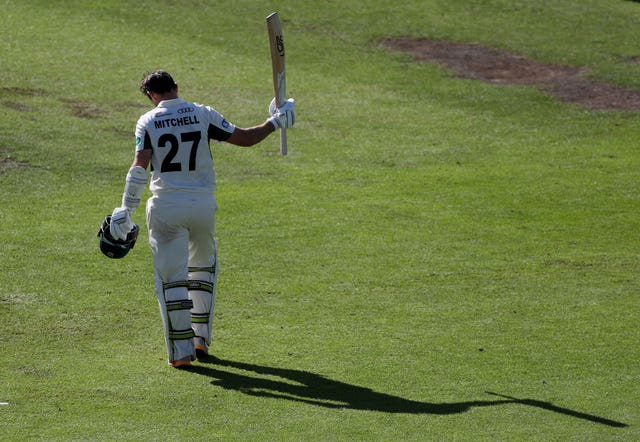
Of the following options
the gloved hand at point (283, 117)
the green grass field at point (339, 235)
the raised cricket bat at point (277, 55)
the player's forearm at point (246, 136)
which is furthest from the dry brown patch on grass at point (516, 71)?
the player's forearm at point (246, 136)

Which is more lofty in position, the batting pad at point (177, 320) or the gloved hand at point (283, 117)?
the gloved hand at point (283, 117)

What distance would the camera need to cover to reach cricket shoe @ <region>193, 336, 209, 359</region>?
29.7 feet

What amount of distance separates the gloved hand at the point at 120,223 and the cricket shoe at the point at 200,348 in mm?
1093

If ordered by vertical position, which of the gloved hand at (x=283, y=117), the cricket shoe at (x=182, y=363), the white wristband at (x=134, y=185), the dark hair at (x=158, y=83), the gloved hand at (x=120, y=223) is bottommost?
the cricket shoe at (x=182, y=363)

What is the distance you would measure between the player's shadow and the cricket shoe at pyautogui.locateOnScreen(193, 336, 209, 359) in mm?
105

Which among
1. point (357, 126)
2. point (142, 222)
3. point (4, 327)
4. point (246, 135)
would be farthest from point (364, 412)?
point (357, 126)

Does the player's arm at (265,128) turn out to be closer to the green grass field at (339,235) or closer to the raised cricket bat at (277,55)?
the raised cricket bat at (277,55)

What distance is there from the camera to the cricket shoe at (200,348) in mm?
9055

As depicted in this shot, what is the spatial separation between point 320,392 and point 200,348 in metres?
1.31

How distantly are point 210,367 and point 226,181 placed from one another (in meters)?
6.93

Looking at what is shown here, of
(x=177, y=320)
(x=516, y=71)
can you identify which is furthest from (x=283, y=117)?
(x=516, y=71)

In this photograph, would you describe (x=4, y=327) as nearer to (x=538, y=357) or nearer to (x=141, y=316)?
(x=141, y=316)

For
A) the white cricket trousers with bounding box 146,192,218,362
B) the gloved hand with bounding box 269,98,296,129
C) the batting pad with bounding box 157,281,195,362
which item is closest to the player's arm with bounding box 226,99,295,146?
the gloved hand with bounding box 269,98,296,129

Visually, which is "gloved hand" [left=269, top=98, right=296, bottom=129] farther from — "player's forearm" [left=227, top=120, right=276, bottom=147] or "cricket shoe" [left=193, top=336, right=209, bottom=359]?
"cricket shoe" [left=193, top=336, right=209, bottom=359]
